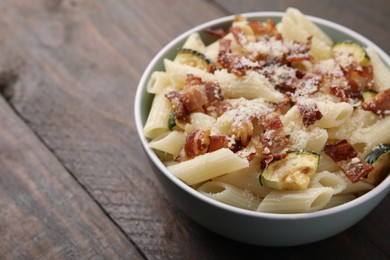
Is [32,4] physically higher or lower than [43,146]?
higher

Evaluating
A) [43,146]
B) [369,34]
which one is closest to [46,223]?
[43,146]

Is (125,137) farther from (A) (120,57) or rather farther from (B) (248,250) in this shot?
(B) (248,250)

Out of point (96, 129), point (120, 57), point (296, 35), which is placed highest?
point (296, 35)

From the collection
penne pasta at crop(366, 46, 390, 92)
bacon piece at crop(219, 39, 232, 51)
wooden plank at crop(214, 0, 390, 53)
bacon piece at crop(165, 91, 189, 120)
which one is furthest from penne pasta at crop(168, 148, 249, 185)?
wooden plank at crop(214, 0, 390, 53)

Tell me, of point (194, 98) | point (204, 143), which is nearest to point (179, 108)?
point (194, 98)

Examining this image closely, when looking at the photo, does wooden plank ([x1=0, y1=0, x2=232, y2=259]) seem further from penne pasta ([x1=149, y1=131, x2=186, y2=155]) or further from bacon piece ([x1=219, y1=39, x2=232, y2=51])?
bacon piece ([x1=219, y1=39, x2=232, y2=51])

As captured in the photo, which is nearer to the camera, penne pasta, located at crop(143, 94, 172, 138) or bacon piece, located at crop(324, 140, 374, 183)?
bacon piece, located at crop(324, 140, 374, 183)

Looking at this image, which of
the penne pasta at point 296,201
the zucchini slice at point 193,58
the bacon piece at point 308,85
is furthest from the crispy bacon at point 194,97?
the penne pasta at point 296,201

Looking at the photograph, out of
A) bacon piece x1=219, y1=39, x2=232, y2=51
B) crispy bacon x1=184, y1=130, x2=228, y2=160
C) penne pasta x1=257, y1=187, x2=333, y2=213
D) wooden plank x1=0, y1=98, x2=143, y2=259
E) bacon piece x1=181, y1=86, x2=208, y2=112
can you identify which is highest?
bacon piece x1=219, y1=39, x2=232, y2=51
